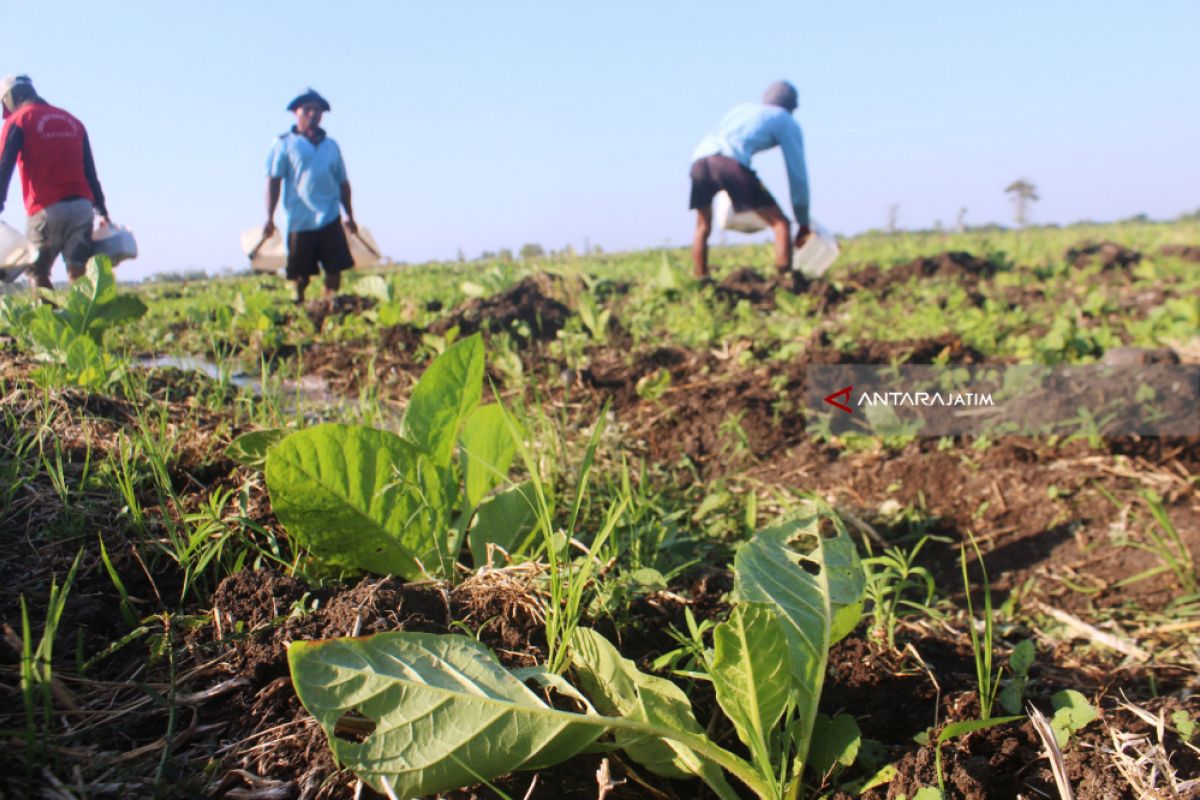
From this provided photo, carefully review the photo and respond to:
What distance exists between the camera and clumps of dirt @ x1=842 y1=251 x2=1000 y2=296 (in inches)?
261

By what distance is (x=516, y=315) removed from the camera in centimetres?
523

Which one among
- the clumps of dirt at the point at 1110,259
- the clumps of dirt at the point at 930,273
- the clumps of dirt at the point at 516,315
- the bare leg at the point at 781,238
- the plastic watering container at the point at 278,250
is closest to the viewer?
the clumps of dirt at the point at 516,315

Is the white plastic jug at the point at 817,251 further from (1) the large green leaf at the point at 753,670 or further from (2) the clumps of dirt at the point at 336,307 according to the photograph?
(1) the large green leaf at the point at 753,670

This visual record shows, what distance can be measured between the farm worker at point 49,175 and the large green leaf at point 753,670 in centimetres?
540

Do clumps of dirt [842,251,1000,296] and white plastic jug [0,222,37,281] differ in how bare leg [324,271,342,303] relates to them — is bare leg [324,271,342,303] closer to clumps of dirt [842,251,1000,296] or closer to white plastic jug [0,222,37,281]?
white plastic jug [0,222,37,281]

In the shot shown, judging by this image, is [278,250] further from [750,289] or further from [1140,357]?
[1140,357]

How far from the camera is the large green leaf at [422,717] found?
3.07 feet

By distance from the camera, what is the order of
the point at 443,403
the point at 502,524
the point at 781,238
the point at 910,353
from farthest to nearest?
1. the point at 781,238
2. the point at 910,353
3. the point at 502,524
4. the point at 443,403

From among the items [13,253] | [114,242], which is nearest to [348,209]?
[114,242]

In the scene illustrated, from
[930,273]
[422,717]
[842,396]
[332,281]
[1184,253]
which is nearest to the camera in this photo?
[422,717]

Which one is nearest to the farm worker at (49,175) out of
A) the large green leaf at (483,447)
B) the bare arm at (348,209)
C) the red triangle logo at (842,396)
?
the bare arm at (348,209)

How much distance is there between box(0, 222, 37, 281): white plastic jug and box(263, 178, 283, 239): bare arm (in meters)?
2.44

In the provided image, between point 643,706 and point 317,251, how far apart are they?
738cm

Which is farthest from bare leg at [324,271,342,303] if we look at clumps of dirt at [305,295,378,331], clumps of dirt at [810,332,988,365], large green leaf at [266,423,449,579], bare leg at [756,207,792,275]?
large green leaf at [266,423,449,579]
